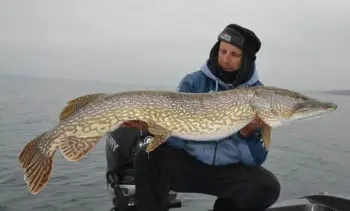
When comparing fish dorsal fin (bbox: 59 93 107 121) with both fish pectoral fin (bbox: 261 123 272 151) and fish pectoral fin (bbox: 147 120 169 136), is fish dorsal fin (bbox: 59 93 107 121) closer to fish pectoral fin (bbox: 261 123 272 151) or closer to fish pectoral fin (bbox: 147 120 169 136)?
fish pectoral fin (bbox: 147 120 169 136)

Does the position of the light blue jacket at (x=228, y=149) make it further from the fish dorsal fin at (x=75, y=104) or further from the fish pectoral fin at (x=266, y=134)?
the fish dorsal fin at (x=75, y=104)

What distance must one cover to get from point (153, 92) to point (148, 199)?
1044mm

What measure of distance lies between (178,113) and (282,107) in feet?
3.37

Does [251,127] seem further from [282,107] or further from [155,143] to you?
[155,143]

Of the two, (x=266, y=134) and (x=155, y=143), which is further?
(x=266, y=134)

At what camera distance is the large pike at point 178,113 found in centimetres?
347

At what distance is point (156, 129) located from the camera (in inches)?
141

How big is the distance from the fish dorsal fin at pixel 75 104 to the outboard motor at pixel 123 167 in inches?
25.5

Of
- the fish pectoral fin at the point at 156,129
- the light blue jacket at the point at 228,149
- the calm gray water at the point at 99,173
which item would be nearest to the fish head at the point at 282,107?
the light blue jacket at the point at 228,149

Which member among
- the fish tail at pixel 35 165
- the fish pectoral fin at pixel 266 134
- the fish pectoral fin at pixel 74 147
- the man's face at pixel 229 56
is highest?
the man's face at pixel 229 56

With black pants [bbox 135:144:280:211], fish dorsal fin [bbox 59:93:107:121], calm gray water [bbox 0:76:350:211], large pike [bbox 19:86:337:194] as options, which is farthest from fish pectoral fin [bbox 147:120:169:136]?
calm gray water [bbox 0:76:350:211]

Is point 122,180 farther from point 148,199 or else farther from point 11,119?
point 11,119

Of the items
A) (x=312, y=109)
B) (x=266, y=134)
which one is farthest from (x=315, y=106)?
(x=266, y=134)

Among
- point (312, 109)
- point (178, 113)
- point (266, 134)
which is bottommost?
point (266, 134)
